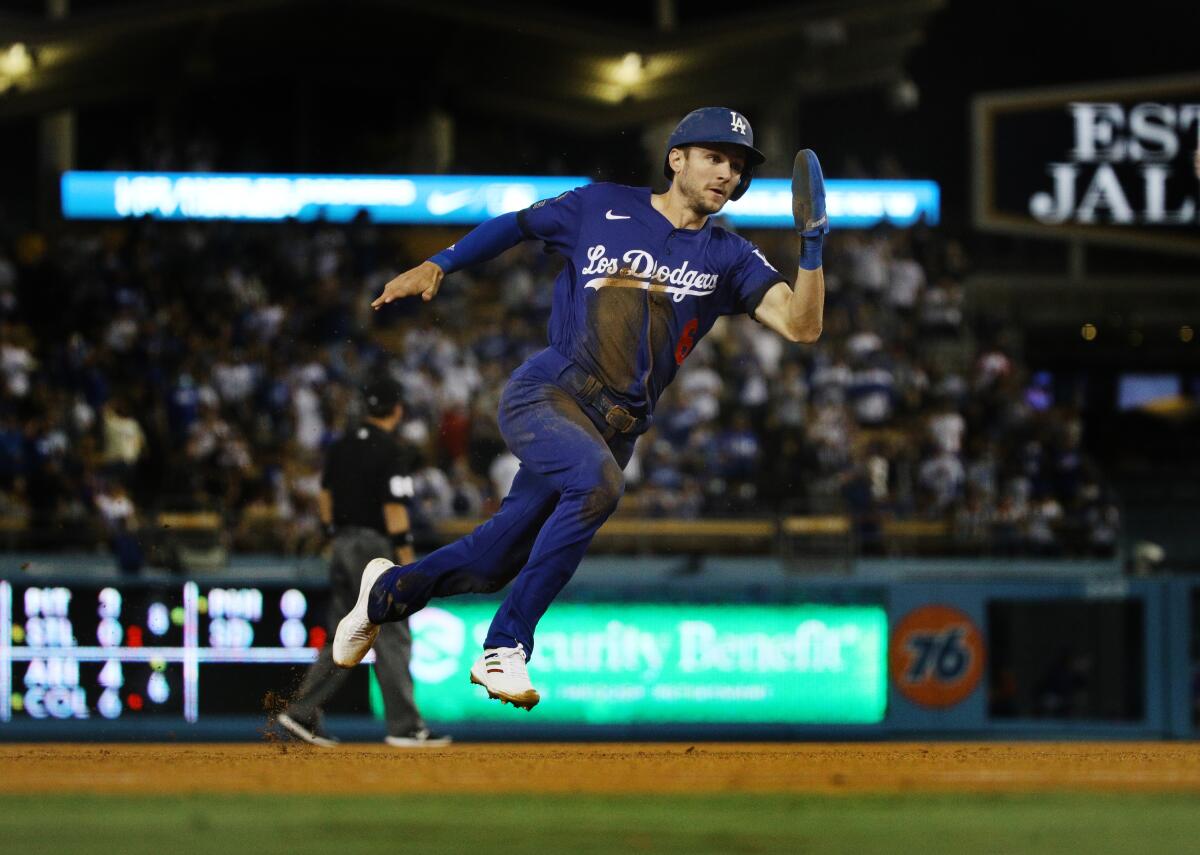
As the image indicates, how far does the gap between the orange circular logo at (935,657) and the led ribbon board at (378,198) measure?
19.3 ft

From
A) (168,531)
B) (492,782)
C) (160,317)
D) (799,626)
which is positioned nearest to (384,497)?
(492,782)

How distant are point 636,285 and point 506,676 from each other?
151 cm

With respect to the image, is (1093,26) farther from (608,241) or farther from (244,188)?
(608,241)

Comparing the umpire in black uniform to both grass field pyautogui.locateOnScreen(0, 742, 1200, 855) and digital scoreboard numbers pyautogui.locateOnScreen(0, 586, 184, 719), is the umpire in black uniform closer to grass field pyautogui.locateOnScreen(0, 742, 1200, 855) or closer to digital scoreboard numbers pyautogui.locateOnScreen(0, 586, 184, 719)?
grass field pyautogui.locateOnScreen(0, 742, 1200, 855)

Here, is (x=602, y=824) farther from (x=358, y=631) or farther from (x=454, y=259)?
(x=454, y=259)

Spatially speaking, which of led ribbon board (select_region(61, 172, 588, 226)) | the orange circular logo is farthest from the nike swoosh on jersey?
the orange circular logo

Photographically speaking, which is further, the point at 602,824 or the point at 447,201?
the point at 447,201

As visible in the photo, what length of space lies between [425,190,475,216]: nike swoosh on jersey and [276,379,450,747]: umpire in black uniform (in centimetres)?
1014

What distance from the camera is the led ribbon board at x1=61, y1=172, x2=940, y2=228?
1855 centimetres

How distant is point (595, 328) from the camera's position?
20.1 feet

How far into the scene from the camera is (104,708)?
38.6 ft

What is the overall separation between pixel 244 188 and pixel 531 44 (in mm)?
4144

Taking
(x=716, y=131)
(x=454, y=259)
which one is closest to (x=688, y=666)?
(x=454, y=259)

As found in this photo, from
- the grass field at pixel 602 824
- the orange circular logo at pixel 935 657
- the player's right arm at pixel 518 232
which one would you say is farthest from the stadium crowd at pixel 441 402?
the grass field at pixel 602 824
